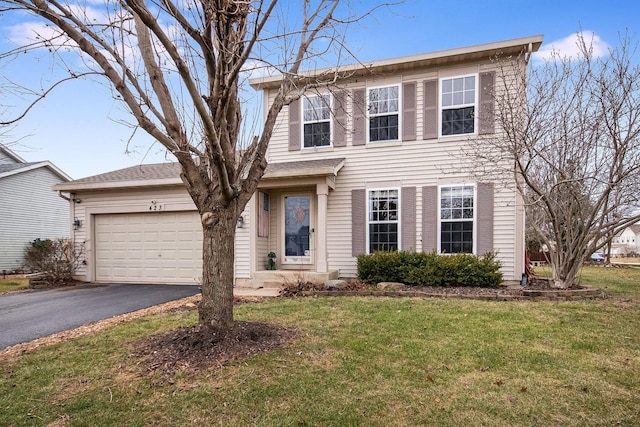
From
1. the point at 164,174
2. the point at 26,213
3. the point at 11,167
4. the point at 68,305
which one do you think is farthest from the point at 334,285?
the point at 11,167

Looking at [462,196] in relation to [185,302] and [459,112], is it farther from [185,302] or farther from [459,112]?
[185,302]

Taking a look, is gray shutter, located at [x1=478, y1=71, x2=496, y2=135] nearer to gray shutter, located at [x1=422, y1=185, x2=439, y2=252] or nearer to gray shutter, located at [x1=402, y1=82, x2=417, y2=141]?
gray shutter, located at [x1=402, y1=82, x2=417, y2=141]

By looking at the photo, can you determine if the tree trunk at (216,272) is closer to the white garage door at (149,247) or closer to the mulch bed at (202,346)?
the mulch bed at (202,346)

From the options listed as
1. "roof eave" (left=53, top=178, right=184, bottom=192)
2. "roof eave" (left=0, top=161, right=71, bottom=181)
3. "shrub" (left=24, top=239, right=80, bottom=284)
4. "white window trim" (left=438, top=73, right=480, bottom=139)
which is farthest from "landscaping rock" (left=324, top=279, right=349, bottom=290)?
"roof eave" (left=0, top=161, right=71, bottom=181)

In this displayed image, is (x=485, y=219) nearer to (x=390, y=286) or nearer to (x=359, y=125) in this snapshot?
(x=390, y=286)

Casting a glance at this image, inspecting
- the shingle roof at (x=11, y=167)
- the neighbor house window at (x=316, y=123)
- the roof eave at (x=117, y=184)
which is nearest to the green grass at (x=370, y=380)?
the roof eave at (x=117, y=184)

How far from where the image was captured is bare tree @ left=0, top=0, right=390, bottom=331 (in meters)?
3.41

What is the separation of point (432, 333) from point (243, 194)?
300 centimetres

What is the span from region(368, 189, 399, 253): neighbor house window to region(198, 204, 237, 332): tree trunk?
588 centimetres

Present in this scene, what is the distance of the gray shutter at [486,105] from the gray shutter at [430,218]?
6.06 ft

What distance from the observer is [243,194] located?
4.11 meters

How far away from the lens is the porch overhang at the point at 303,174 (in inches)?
335

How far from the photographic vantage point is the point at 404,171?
29.8 ft

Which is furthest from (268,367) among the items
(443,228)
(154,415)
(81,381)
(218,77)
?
(443,228)
